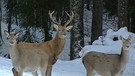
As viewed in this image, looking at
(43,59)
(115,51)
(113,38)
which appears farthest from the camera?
(113,38)

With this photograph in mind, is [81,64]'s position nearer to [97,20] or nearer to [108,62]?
[108,62]

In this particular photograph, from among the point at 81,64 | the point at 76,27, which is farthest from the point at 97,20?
the point at 81,64

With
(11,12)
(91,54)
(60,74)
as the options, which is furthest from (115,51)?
(11,12)

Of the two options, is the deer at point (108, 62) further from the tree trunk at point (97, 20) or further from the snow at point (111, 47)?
the tree trunk at point (97, 20)

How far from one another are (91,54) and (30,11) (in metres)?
13.5

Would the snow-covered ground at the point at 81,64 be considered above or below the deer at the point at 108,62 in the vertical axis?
below

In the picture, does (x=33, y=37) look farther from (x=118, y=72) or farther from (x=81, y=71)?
(x=118, y=72)

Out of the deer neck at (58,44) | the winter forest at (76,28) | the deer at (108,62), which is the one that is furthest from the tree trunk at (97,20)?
the deer at (108,62)

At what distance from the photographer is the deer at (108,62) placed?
961 centimetres

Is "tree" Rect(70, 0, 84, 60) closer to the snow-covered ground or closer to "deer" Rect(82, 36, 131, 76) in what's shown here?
the snow-covered ground

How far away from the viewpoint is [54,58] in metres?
11.6

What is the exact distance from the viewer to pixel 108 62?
9.79 m

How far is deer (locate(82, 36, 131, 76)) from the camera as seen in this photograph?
9.61 metres

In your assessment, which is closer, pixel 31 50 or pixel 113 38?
pixel 31 50
